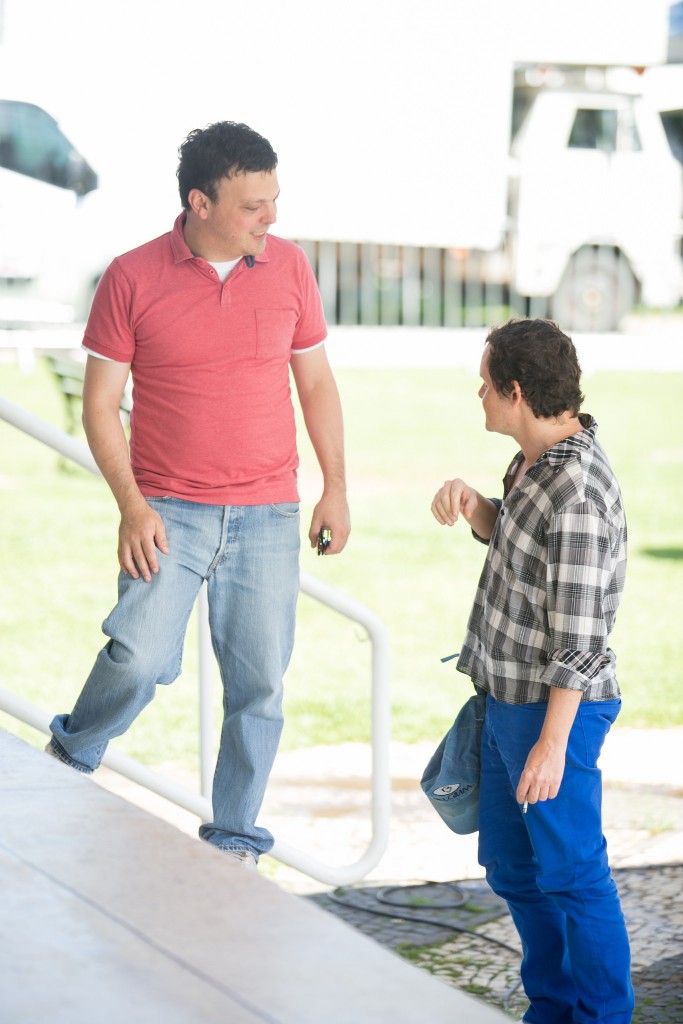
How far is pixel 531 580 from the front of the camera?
2559 millimetres

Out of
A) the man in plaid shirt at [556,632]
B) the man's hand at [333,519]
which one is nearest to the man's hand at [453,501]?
the man in plaid shirt at [556,632]

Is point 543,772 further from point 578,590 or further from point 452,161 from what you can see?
point 452,161

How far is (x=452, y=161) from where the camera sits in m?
15.6

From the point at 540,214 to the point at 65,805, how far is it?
48.9ft

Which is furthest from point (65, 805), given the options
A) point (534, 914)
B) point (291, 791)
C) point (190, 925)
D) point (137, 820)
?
point (291, 791)

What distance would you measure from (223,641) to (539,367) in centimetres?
92

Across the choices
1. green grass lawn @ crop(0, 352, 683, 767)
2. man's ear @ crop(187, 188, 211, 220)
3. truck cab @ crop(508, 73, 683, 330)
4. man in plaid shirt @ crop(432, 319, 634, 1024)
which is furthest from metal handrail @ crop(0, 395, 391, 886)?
truck cab @ crop(508, 73, 683, 330)

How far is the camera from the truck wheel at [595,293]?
652 inches

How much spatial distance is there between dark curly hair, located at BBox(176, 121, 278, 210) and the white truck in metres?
11.0

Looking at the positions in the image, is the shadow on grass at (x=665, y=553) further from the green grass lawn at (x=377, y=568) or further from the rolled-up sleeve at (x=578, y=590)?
the rolled-up sleeve at (x=578, y=590)

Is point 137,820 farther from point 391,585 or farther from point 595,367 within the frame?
point 595,367

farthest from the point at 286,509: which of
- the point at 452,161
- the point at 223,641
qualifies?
the point at 452,161

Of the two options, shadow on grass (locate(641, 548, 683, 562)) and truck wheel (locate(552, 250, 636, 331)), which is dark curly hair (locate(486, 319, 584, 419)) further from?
truck wheel (locate(552, 250, 636, 331))

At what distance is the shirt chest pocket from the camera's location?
9.75 ft
